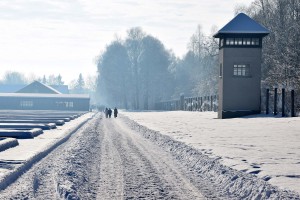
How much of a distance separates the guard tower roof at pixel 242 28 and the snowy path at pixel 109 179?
26009mm

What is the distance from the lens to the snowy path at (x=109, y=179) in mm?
8852

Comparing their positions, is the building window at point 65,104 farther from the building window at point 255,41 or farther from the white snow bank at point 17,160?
the white snow bank at point 17,160

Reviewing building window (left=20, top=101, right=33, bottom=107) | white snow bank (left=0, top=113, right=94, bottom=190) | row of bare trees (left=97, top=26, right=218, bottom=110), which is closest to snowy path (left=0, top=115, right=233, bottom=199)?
white snow bank (left=0, top=113, right=94, bottom=190)

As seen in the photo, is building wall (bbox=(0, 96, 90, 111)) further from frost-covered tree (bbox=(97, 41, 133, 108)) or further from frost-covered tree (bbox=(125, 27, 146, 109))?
frost-covered tree (bbox=(125, 27, 146, 109))

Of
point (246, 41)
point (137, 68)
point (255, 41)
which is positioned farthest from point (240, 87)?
point (137, 68)

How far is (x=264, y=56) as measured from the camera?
5409 centimetres

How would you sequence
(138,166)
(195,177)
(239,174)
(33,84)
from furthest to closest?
(33,84)
(138,166)
(195,177)
(239,174)

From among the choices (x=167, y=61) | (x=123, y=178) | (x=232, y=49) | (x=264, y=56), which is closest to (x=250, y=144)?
(x=123, y=178)

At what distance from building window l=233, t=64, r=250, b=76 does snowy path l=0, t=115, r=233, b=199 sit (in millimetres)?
25612

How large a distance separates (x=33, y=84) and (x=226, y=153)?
102 m

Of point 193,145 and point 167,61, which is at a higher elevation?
point 167,61

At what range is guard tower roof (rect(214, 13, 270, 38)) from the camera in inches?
1553

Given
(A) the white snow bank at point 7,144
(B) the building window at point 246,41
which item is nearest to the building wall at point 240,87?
(B) the building window at point 246,41

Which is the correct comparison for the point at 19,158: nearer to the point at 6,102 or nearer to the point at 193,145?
the point at 193,145
